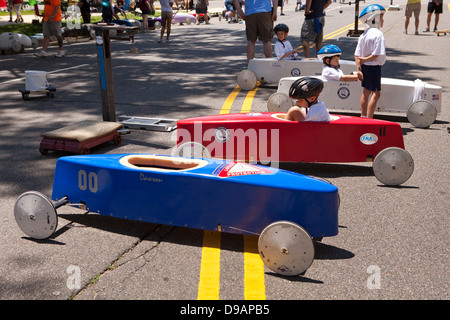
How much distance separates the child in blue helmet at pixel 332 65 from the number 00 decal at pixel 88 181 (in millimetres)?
4336

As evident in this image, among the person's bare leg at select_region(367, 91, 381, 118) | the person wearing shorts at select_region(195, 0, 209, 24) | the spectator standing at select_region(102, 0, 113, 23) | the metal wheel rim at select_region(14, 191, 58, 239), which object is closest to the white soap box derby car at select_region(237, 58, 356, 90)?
the person's bare leg at select_region(367, 91, 381, 118)

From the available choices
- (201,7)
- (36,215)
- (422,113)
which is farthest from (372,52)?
(201,7)

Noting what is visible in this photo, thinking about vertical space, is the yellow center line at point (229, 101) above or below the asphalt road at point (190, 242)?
above

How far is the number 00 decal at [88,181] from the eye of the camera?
455cm

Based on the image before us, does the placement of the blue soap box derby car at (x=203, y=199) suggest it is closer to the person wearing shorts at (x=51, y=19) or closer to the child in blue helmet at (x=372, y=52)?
the child in blue helmet at (x=372, y=52)

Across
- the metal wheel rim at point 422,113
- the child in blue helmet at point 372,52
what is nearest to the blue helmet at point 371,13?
the child in blue helmet at point 372,52

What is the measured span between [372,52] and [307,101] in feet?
5.97

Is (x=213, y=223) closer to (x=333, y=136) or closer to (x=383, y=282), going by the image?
(x=383, y=282)

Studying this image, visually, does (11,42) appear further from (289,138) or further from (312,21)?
(289,138)

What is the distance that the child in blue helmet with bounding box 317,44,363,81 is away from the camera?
305 inches

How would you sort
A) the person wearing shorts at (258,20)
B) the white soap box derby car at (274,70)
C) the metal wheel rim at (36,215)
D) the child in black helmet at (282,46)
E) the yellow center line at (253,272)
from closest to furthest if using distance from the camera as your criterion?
the yellow center line at (253,272) → the metal wheel rim at (36,215) → the white soap box derby car at (274,70) → the child in black helmet at (282,46) → the person wearing shorts at (258,20)

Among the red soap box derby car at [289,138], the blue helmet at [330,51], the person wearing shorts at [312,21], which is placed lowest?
the red soap box derby car at [289,138]
